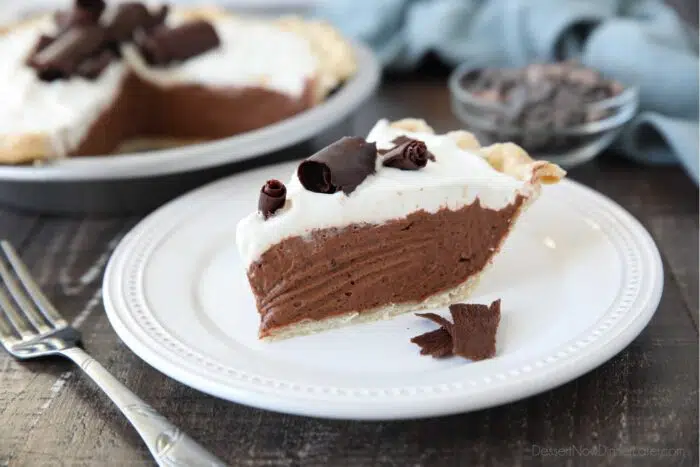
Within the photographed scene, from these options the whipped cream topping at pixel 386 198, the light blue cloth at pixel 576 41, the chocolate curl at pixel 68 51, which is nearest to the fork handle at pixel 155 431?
the whipped cream topping at pixel 386 198

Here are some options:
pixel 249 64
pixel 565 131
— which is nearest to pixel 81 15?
pixel 249 64

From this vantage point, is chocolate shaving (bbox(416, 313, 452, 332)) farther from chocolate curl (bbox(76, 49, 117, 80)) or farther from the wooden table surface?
chocolate curl (bbox(76, 49, 117, 80))

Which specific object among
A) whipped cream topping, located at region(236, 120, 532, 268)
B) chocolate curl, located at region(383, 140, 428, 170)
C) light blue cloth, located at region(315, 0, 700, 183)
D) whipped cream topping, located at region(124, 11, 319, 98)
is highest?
chocolate curl, located at region(383, 140, 428, 170)

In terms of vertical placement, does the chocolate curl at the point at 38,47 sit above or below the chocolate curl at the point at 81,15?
below

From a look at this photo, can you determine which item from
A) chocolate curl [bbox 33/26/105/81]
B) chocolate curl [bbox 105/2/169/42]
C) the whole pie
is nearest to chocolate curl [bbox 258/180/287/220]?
the whole pie

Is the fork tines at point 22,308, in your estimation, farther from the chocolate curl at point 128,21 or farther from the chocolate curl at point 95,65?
the chocolate curl at point 128,21

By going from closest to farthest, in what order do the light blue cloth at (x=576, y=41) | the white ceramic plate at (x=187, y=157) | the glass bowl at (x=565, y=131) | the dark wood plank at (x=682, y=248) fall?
the dark wood plank at (x=682, y=248)
the white ceramic plate at (x=187, y=157)
the glass bowl at (x=565, y=131)
the light blue cloth at (x=576, y=41)

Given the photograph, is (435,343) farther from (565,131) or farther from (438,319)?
(565,131)
